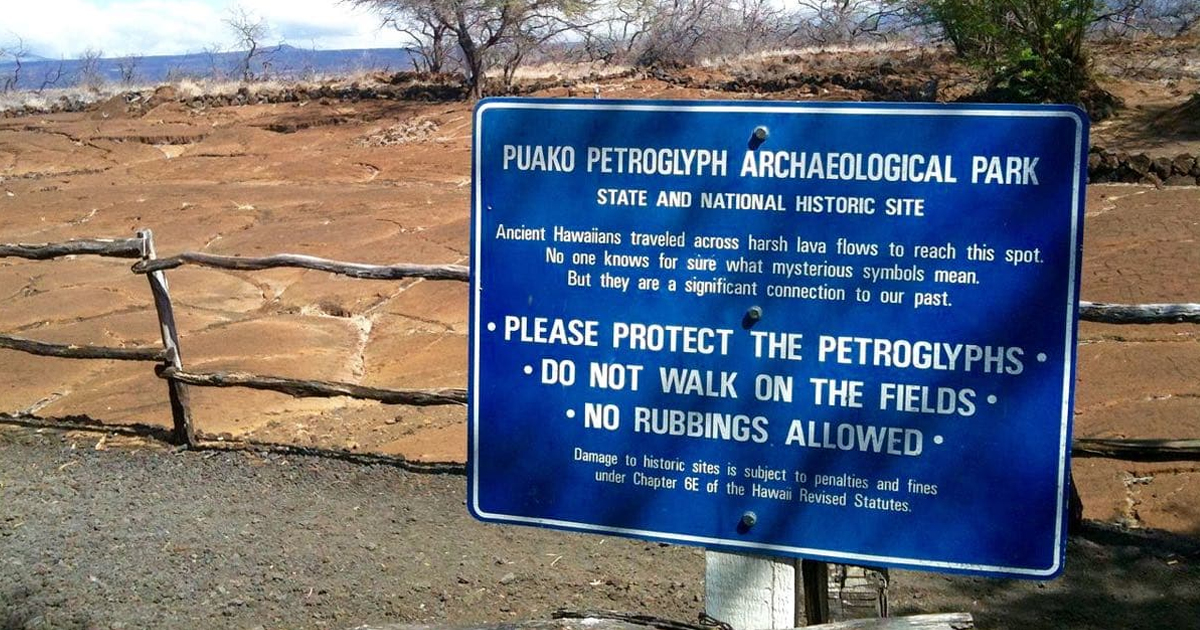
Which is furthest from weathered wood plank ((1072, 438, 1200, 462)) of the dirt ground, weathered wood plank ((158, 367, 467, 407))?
weathered wood plank ((158, 367, 467, 407))

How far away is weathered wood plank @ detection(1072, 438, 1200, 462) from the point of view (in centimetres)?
511

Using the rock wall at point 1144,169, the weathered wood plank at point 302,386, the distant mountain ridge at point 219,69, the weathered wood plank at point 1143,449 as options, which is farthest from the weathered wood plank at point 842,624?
the distant mountain ridge at point 219,69

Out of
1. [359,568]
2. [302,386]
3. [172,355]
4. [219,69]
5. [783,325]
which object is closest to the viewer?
[783,325]

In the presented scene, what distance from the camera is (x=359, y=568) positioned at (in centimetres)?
470

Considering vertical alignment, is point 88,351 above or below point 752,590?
below

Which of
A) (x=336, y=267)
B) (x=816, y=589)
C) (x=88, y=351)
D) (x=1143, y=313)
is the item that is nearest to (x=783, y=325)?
(x=816, y=589)

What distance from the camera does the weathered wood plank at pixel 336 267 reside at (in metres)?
6.35

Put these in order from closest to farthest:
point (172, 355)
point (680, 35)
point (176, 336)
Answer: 1. point (172, 355)
2. point (176, 336)
3. point (680, 35)

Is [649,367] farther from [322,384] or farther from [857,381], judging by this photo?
A: [322,384]

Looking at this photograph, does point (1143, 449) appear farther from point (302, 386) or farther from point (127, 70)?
point (127, 70)

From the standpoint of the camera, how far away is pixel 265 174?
57.3 ft

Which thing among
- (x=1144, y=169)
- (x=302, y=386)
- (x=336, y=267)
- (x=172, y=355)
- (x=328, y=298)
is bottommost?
(x=328, y=298)

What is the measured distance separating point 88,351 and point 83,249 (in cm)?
63

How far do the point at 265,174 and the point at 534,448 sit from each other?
16.3 m
